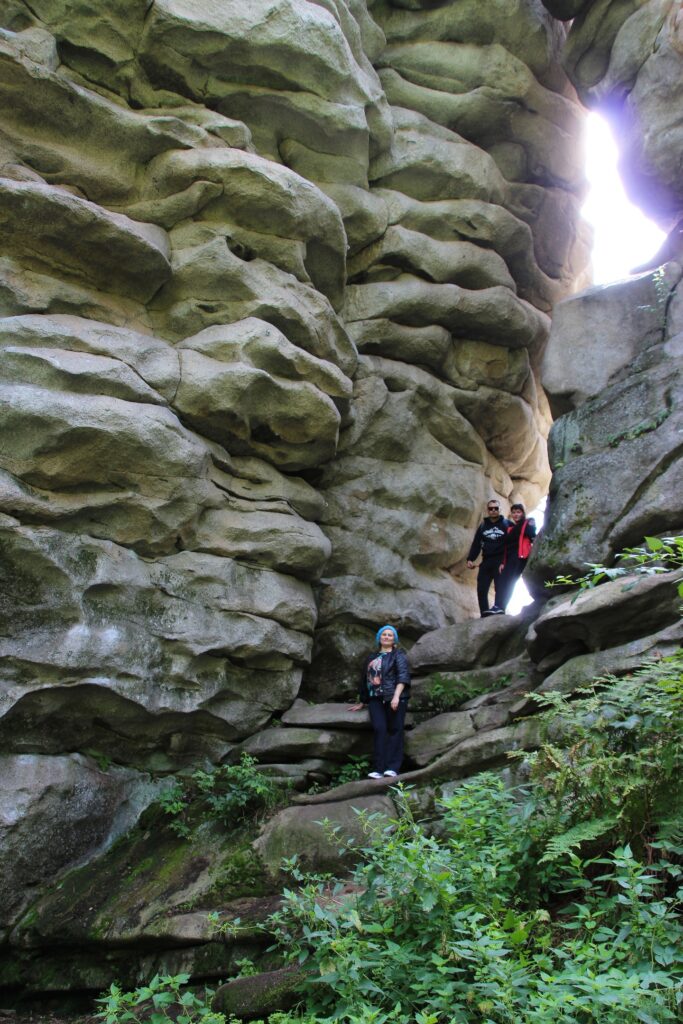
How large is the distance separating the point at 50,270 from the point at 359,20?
812 cm

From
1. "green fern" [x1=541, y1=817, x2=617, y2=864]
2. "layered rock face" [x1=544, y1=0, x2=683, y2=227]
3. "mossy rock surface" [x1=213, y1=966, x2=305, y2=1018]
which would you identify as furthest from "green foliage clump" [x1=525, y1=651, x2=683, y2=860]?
"layered rock face" [x1=544, y1=0, x2=683, y2=227]

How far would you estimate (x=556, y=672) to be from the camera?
9086mm

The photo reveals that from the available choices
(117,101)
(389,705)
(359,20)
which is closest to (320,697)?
(389,705)

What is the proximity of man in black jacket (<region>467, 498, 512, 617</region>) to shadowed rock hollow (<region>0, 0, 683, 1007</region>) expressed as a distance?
781 millimetres

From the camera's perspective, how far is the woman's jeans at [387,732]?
9364mm

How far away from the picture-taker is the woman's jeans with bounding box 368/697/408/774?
9.36 m

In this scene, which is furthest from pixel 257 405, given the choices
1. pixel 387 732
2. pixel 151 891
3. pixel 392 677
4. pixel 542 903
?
pixel 542 903

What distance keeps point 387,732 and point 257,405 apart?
4.19 metres

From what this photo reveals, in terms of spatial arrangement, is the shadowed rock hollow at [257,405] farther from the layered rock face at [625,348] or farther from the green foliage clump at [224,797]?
the green foliage clump at [224,797]

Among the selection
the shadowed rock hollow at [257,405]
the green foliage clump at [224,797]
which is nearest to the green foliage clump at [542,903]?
the shadowed rock hollow at [257,405]

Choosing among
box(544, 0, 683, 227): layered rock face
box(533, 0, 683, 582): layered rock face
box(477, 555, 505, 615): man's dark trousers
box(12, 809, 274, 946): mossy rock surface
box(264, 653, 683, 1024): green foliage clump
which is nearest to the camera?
box(264, 653, 683, 1024): green foliage clump

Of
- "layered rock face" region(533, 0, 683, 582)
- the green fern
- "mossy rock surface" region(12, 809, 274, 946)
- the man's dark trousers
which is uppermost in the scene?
"layered rock face" region(533, 0, 683, 582)

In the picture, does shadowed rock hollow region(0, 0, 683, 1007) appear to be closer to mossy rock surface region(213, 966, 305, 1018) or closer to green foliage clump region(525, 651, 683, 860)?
mossy rock surface region(213, 966, 305, 1018)

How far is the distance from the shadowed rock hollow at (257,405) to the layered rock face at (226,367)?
0.04 meters
